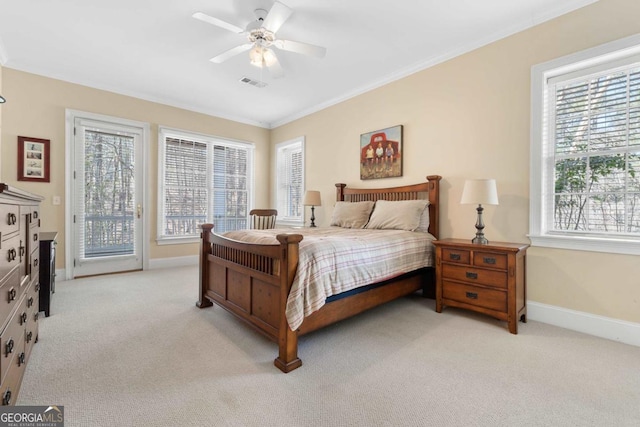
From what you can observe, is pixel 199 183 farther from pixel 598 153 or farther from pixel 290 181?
pixel 598 153

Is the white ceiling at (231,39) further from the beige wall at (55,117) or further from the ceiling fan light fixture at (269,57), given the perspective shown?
the ceiling fan light fixture at (269,57)

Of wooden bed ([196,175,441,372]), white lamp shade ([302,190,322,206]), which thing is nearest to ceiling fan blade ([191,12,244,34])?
wooden bed ([196,175,441,372])

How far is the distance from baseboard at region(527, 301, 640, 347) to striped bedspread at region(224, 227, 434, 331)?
1.05 metres

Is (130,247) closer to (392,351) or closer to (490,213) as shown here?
(392,351)

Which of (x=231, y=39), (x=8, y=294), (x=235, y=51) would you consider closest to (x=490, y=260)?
(x=235, y=51)

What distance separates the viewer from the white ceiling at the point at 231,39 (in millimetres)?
2578

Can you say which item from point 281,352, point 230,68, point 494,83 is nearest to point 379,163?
point 494,83

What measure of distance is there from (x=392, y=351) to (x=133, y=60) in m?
4.29


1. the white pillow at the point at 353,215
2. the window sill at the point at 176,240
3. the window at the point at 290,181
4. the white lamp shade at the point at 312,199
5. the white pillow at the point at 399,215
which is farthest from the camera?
the window at the point at 290,181

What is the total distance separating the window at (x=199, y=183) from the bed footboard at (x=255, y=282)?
240cm

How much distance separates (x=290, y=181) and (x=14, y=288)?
462cm

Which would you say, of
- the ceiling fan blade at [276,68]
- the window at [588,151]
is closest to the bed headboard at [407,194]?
the window at [588,151]

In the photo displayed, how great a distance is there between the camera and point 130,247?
15.0 feet

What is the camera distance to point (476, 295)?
2637mm
